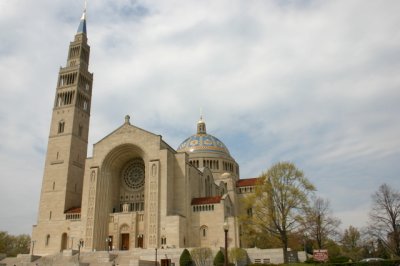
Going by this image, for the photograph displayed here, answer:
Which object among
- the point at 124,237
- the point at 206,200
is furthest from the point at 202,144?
the point at 124,237

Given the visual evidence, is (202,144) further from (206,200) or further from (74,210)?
(74,210)

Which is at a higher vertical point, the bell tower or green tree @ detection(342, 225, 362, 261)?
the bell tower

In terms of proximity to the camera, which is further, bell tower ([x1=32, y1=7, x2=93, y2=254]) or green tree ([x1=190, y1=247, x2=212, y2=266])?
bell tower ([x1=32, y1=7, x2=93, y2=254])

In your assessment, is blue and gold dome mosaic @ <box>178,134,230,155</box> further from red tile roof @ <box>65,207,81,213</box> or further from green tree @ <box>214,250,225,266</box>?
green tree @ <box>214,250,225,266</box>

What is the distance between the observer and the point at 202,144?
6712 centimetres

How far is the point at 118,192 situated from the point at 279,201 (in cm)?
2630

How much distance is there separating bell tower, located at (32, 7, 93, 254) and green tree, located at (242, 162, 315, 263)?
27.6 m

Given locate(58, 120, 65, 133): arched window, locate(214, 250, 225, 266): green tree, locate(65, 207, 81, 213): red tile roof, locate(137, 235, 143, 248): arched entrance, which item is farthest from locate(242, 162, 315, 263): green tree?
locate(58, 120, 65, 133): arched window

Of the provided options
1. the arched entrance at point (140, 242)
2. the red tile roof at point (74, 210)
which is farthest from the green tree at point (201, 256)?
the red tile roof at point (74, 210)

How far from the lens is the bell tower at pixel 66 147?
4834 centimetres

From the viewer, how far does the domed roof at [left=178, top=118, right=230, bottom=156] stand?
6619 centimetres

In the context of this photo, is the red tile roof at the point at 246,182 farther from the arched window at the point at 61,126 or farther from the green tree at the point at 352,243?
the arched window at the point at 61,126

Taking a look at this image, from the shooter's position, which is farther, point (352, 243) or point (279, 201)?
point (352, 243)

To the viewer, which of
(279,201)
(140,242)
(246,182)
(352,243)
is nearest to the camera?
(279,201)
